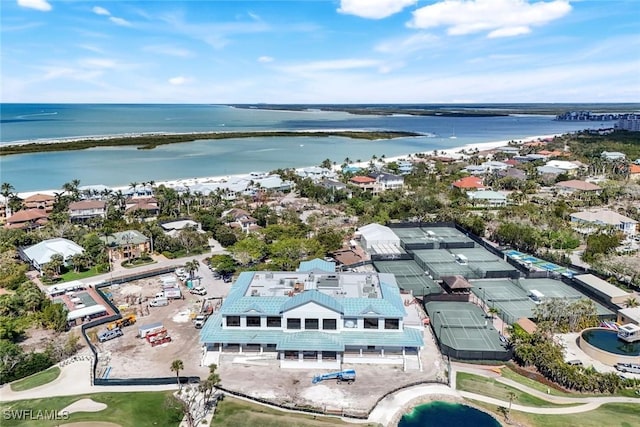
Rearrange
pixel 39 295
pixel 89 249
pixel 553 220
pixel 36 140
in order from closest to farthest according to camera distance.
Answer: pixel 39 295 < pixel 89 249 < pixel 553 220 < pixel 36 140

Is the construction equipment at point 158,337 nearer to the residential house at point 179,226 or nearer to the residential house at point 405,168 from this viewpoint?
the residential house at point 179,226

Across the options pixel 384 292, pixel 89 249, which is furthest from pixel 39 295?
pixel 384 292

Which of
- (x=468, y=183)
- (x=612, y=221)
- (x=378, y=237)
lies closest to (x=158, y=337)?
(x=378, y=237)

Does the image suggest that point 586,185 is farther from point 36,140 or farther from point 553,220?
point 36,140

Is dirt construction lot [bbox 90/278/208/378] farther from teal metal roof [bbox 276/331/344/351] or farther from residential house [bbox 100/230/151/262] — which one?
residential house [bbox 100/230/151/262]

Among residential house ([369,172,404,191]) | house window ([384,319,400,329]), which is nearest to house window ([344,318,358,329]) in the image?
house window ([384,319,400,329])

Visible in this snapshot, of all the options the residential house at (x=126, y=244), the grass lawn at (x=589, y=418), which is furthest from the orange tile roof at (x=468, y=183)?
the grass lawn at (x=589, y=418)
